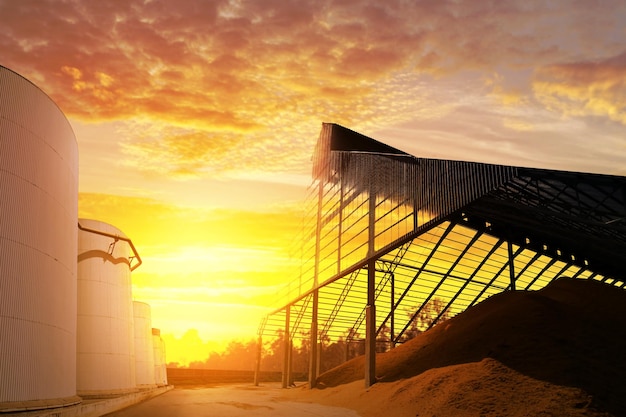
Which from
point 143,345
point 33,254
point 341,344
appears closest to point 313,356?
point 143,345

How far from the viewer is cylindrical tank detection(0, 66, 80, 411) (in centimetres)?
1251

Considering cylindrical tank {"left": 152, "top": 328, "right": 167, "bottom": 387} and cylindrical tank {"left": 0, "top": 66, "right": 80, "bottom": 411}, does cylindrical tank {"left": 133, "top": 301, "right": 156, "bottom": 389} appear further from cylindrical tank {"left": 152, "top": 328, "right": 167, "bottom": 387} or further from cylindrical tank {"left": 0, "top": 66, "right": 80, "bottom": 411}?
cylindrical tank {"left": 0, "top": 66, "right": 80, "bottom": 411}

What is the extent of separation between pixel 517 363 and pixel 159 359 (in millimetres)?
38434

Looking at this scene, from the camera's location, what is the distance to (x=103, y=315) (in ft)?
78.6

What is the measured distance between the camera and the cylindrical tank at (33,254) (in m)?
12.5

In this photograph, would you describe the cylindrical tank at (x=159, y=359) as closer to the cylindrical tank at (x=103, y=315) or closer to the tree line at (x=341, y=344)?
the tree line at (x=341, y=344)

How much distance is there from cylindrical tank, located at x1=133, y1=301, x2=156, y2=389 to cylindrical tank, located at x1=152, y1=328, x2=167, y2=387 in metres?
6.86

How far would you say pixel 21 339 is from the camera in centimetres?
1275

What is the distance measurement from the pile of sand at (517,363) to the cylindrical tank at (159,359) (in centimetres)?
2614

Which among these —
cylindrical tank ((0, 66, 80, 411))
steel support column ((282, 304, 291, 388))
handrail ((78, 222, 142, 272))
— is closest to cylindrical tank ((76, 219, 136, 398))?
handrail ((78, 222, 142, 272))

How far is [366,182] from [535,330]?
43.6ft

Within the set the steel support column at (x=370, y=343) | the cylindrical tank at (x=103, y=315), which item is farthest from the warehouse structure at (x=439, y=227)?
the cylindrical tank at (x=103, y=315)

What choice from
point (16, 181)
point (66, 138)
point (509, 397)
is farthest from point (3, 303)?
point (509, 397)

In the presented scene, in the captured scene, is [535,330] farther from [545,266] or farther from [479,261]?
[545,266]
